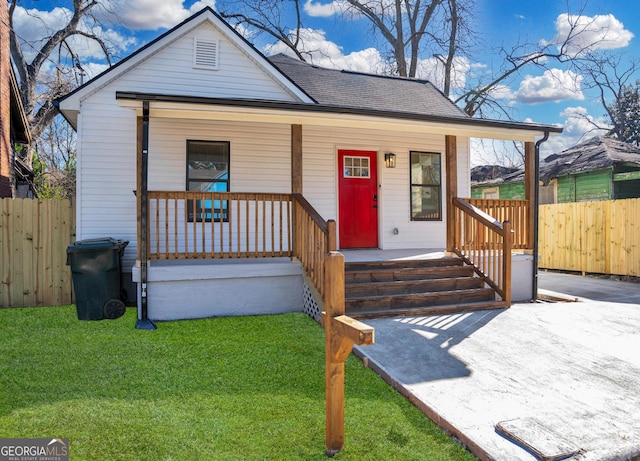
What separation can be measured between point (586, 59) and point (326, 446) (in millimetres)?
20400

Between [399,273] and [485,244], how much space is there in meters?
1.53

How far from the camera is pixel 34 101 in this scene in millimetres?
14602

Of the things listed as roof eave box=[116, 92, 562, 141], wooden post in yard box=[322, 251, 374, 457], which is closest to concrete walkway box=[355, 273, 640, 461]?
wooden post in yard box=[322, 251, 374, 457]

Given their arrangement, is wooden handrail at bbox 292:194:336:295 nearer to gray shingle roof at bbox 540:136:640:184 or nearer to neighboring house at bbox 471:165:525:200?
gray shingle roof at bbox 540:136:640:184

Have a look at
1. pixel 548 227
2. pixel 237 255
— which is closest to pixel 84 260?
pixel 237 255

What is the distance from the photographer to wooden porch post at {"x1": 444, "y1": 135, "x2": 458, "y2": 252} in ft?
22.6

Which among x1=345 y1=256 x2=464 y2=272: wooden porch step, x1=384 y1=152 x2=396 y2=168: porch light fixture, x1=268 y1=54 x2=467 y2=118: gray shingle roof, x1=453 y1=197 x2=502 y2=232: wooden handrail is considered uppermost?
x1=268 y1=54 x2=467 y2=118: gray shingle roof

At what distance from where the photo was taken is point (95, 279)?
18.3 feet

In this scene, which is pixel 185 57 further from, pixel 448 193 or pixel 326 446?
pixel 326 446

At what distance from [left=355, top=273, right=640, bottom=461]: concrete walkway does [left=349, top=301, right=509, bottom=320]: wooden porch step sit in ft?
0.41

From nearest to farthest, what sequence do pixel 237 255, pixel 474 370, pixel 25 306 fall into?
pixel 474 370 → pixel 237 255 → pixel 25 306

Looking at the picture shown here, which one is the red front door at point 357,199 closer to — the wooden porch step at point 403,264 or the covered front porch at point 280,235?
the covered front porch at point 280,235

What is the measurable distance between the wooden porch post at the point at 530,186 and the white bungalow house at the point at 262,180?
0.04m

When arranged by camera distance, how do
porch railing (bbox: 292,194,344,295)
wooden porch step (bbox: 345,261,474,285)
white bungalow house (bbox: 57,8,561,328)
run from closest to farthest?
porch railing (bbox: 292,194,344,295)
white bungalow house (bbox: 57,8,561,328)
wooden porch step (bbox: 345,261,474,285)
